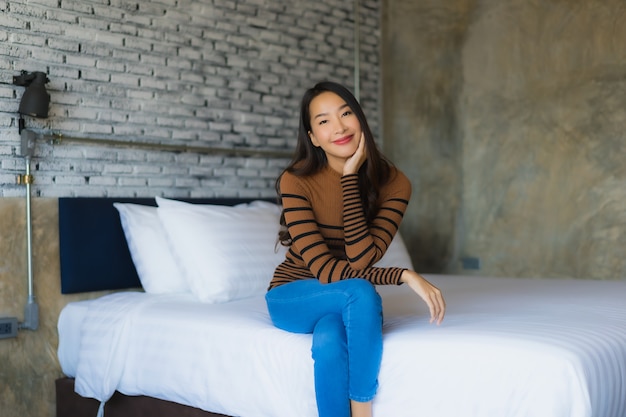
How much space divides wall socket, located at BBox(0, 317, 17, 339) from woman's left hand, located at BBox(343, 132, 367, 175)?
1.68 m

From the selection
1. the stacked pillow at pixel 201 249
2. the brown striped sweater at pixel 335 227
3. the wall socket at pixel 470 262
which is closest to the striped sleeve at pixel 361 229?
the brown striped sweater at pixel 335 227

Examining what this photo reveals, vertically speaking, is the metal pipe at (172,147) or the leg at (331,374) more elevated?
the metal pipe at (172,147)

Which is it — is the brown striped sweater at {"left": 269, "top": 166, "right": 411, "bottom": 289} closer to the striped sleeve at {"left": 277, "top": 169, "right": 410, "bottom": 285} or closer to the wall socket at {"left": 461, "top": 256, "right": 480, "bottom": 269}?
the striped sleeve at {"left": 277, "top": 169, "right": 410, "bottom": 285}

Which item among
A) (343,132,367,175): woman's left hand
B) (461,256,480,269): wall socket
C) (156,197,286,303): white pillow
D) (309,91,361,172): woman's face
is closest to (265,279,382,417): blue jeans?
(343,132,367,175): woman's left hand

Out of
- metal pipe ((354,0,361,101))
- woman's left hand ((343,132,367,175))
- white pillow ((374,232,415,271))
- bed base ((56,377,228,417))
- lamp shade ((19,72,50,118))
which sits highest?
metal pipe ((354,0,361,101))

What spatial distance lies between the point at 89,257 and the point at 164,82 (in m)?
1.04

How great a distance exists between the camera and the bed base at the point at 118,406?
117 inches

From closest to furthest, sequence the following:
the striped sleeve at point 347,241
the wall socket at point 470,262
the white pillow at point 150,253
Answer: the striped sleeve at point 347,241 → the white pillow at point 150,253 → the wall socket at point 470,262

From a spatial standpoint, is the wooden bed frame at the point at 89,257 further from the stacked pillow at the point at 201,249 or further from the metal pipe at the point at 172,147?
the metal pipe at the point at 172,147

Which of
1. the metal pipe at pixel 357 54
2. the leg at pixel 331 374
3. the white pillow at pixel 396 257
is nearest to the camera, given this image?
the leg at pixel 331 374

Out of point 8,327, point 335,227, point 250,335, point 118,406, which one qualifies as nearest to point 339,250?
point 335,227

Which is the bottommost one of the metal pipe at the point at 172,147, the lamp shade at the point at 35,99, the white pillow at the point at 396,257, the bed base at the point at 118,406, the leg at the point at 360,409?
the bed base at the point at 118,406

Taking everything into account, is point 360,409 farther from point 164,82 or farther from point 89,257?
point 164,82

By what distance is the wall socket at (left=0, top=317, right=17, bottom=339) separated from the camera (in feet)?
10.9
